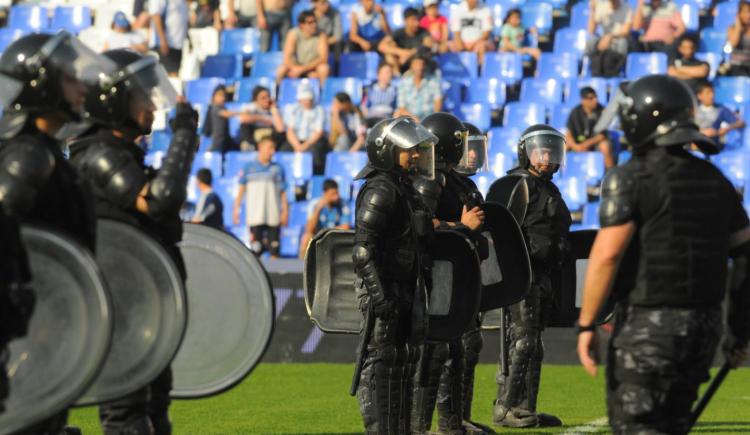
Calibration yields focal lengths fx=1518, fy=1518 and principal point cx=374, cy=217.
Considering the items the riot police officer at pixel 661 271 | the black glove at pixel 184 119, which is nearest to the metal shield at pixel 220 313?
the black glove at pixel 184 119

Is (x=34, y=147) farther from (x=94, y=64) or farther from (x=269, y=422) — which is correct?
(x=269, y=422)

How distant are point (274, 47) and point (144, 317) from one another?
15.9m

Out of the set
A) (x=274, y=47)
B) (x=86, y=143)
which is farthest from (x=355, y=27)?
(x=86, y=143)

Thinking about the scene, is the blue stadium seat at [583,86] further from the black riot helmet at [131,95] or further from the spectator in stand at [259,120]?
the black riot helmet at [131,95]

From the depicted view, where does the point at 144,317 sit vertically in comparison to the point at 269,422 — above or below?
above

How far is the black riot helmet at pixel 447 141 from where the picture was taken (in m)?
10.5

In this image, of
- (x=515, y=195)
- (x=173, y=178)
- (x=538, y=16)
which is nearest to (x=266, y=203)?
(x=538, y=16)

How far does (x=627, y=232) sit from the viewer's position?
20.2ft

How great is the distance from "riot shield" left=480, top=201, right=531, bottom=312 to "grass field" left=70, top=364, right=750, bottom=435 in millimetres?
981

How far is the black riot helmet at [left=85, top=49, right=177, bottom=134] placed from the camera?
685cm

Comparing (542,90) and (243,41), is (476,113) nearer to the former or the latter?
(542,90)

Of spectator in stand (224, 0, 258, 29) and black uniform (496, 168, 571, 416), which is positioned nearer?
black uniform (496, 168, 571, 416)

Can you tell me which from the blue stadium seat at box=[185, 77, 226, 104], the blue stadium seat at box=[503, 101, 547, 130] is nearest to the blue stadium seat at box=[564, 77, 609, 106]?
the blue stadium seat at box=[503, 101, 547, 130]

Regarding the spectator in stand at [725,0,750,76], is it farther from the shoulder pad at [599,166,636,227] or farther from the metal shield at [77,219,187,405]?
the metal shield at [77,219,187,405]
